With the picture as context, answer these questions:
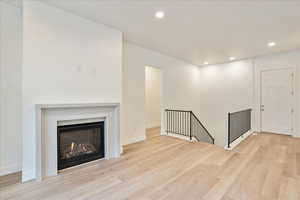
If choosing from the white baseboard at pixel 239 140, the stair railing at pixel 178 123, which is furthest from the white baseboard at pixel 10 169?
the white baseboard at pixel 239 140

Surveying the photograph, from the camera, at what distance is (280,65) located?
17.4 ft

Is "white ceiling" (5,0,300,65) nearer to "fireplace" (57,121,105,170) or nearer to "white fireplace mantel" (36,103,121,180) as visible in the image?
"white fireplace mantel" (36,103,121,180)

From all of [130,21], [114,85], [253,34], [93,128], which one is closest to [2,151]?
[93,128]

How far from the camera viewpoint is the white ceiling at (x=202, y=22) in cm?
264

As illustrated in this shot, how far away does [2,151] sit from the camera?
266 cm

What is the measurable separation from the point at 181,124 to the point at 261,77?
Answer: 353 cm

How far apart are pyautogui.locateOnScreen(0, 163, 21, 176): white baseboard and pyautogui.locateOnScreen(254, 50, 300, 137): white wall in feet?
23.7

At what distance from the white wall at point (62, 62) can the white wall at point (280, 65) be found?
5.35m

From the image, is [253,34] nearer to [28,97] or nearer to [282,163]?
[282,163]

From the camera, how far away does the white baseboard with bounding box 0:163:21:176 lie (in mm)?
2638

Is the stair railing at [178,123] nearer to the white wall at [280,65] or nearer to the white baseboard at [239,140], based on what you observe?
the white baseboard at [239,140]

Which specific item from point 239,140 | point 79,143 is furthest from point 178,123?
point 79,143

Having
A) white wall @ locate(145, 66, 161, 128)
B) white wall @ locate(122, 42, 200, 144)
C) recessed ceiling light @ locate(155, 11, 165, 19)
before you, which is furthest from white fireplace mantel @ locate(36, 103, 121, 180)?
white wall @ locate(145, 66, 161, 128)

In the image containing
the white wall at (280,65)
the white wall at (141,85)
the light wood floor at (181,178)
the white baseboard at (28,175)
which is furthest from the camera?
the white wall at (280,65)
